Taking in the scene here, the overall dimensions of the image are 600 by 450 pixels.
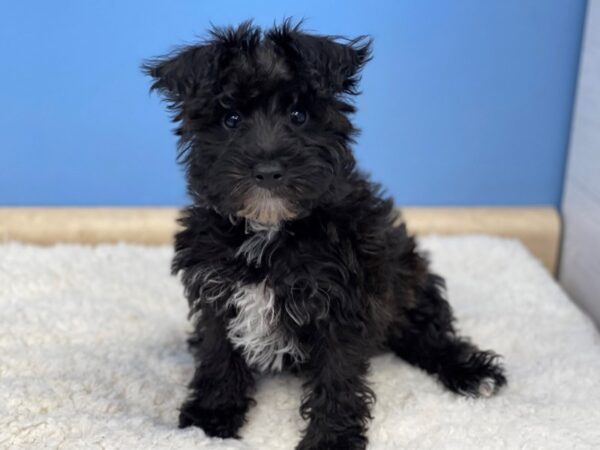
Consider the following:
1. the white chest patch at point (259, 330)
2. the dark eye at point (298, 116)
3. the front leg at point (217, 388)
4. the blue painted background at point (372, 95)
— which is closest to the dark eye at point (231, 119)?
the dark eye at point (298, 116)

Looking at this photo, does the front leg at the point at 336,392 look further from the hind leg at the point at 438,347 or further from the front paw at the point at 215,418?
the hind leg at the point at 438,347

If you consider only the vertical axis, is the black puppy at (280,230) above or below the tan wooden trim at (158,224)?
above

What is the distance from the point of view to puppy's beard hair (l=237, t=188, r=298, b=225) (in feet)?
6.19

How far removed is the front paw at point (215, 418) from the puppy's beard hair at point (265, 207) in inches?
26.5

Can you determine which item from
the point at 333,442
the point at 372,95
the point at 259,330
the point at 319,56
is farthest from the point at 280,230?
the point at 372,95

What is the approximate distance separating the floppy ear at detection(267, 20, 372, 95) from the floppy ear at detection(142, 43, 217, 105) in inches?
6.9

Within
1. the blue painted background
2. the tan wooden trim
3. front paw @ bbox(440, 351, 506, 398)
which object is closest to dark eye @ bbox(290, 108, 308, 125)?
front paw @ bbox(440, 351, 506, 398)

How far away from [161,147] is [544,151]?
5.83 ft

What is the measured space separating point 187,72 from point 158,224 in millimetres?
1738

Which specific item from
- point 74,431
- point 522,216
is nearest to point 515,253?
point 522,216

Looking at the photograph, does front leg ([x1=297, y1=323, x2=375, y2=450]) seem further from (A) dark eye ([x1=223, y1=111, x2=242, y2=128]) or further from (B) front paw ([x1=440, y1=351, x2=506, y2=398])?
(A) dark eye ([x1=223, y1=111, x2=242, y2=128])

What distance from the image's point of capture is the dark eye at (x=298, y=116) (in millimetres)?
1995

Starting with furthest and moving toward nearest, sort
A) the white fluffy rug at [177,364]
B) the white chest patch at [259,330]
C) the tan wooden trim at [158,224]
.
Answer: the tan wooden trim at [158,224]
the white fluffy rug at [177,364]
the white chest patch at [259,330]

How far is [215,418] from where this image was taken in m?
2.30
